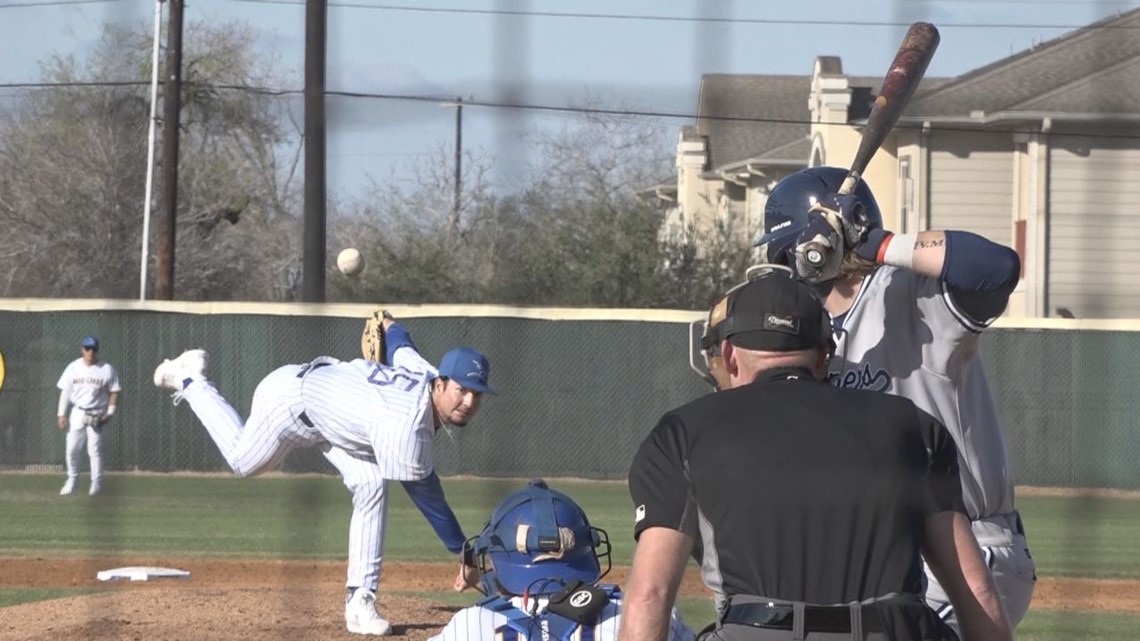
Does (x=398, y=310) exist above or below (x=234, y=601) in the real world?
above

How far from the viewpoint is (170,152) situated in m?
14.9

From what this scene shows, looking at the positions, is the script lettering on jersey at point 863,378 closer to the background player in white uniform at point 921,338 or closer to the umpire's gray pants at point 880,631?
the background player in white uniform at point 921,338

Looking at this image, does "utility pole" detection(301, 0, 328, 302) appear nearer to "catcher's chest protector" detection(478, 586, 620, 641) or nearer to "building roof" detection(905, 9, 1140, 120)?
"catcher's chest protector" detection(478, 586, 620, 641)

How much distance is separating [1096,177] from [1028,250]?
1.20 meters

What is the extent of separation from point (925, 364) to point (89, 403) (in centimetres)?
1204

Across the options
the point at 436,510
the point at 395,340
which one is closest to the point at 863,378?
the point at 436,510

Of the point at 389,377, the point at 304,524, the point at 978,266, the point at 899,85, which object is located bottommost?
the point at 304,524

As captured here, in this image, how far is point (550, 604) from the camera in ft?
8.83

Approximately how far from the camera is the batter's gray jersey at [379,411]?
20.4 ft

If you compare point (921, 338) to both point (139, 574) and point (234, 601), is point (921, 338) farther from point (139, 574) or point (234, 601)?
point (139, 574)

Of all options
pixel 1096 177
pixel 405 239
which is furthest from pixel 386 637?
pixel 1096 177

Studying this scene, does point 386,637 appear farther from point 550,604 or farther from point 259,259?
point 259,259

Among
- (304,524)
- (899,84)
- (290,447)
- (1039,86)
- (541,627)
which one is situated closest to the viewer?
(541,627)

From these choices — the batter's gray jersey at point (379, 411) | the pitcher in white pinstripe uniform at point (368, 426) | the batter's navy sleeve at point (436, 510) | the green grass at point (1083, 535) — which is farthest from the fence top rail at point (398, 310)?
the batter's navy sleeve at point (436, 510)
